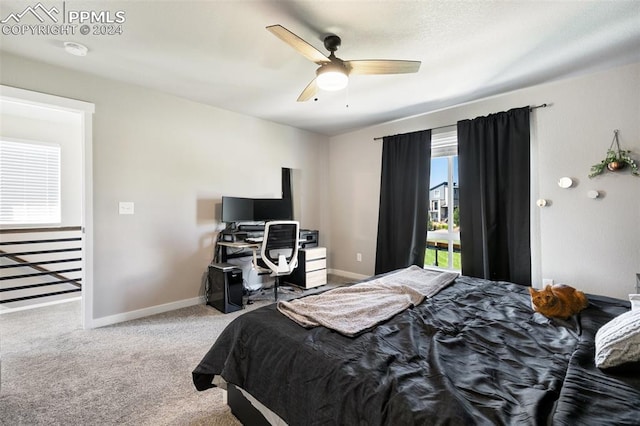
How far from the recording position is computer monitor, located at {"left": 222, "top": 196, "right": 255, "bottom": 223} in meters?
3.62

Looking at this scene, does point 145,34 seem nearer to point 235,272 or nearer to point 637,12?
point 235,272

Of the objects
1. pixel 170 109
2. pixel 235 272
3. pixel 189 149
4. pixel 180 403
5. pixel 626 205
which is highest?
pixel 170 109

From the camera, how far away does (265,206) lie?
4.07 m

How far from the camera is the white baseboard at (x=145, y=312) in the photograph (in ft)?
9.36

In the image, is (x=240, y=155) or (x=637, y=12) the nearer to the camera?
(x=637, y=12)

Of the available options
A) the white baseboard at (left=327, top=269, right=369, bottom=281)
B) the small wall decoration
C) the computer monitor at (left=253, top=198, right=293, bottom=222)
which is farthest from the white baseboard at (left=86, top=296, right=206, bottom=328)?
the small wall decoration

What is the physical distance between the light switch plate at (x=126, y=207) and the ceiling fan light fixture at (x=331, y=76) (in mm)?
2399

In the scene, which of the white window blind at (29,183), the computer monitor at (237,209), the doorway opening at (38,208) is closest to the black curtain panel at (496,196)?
the computer monitor at (237,209)

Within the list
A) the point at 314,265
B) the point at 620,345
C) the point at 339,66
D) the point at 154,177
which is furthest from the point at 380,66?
the point at 314,265

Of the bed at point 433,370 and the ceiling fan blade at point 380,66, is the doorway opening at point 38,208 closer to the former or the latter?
the ceiling fan blade at point 380,66

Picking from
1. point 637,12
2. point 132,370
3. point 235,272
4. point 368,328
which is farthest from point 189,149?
point 637,12

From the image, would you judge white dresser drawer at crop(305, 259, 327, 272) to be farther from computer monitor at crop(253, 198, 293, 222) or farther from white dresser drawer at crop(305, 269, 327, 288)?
computer monitor at crop(253, 198, 293, 222)

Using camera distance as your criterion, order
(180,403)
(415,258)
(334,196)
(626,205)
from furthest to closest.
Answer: (334,196) → (415,258) → (626,205) → (180,403)

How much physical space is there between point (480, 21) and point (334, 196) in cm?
337
